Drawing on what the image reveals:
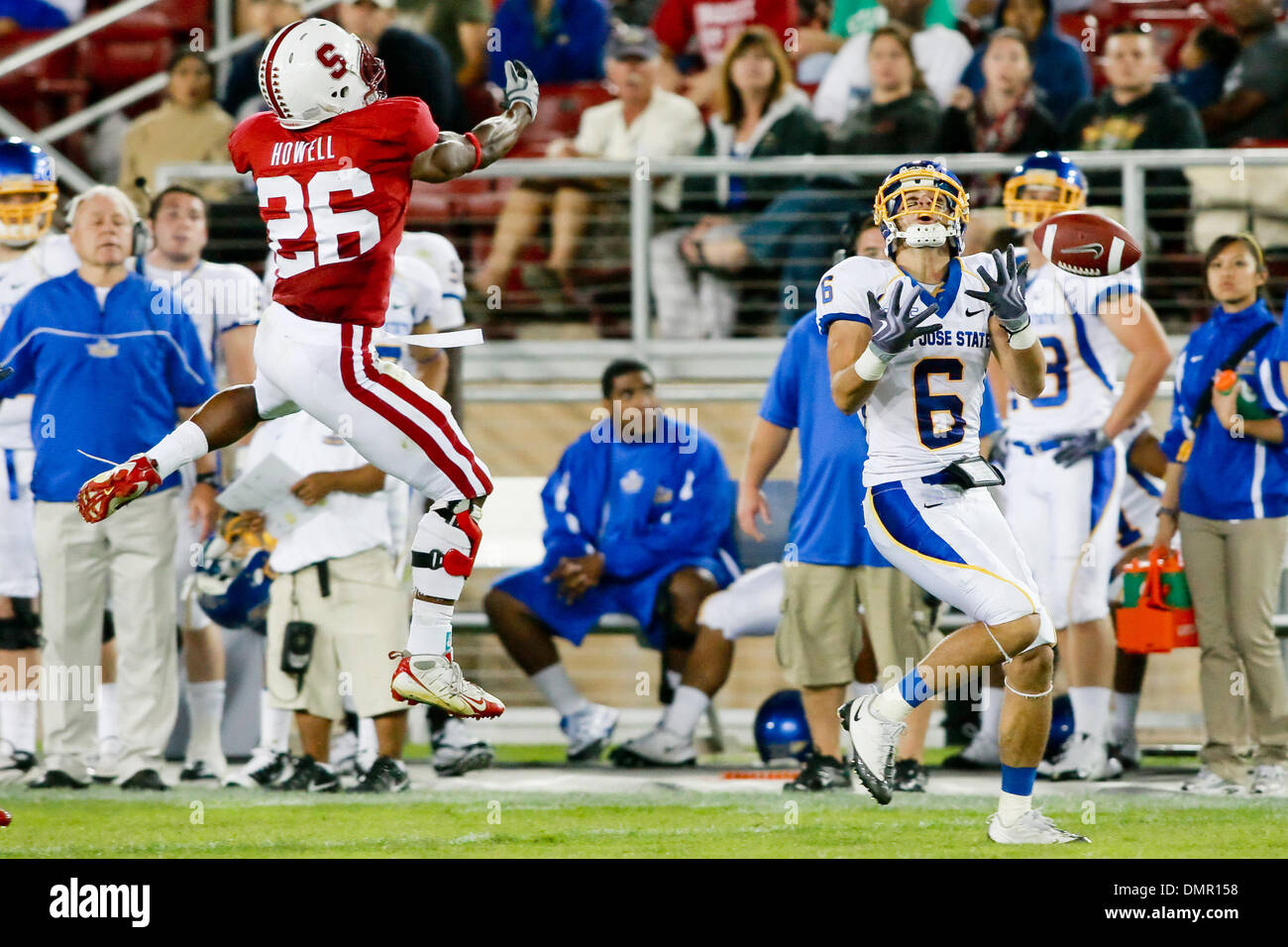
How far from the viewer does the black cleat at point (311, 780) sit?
6949 mm

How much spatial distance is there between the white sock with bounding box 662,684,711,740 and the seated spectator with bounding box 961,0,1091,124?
12.6ft

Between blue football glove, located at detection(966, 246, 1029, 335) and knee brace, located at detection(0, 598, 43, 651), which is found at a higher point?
blue football glove, located at detection(966, 246, 1029, 335)

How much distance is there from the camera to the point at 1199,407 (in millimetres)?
7066

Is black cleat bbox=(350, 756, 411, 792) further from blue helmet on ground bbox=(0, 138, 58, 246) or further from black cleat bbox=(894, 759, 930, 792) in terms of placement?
blue helmet on ground bbox=(0, 138, 58, 246)

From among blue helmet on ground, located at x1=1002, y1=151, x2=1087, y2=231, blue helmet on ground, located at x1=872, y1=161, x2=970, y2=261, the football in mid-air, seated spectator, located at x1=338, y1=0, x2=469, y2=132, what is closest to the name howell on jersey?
blue helmet on ground, located at x1=872, y1=161, x2=970, y2=261

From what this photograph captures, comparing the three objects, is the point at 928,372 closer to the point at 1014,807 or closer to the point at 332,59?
the point at 1014,807

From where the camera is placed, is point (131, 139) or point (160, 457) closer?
point (160, 457)

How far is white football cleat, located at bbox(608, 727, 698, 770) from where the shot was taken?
7770 mm

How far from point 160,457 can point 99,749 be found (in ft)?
9.18

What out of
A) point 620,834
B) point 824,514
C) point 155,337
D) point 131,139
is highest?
point 131,139

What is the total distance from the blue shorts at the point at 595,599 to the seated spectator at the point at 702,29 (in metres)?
3.57

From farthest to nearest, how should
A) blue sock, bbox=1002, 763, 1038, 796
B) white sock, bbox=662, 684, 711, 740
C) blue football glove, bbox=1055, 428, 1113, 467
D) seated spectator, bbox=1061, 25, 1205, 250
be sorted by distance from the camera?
seated spectator, bbox=1061, 25, 1205, 250 → white sock, bbox=662, 684, 711, 740 → blue football glove, bbox=1055, 428, 1113, 467 → blue sock, bbox=1002, 763, 1038, 796
